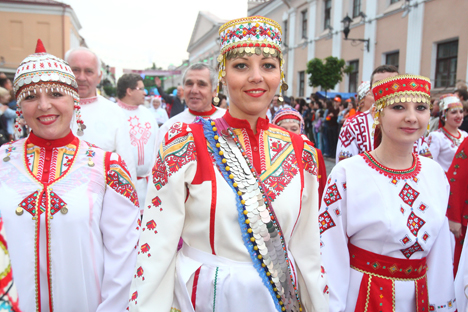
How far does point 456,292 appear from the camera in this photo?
7.80ft

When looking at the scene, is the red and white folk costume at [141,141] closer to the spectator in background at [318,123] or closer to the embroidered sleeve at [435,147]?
the embroidered sleeve at [435,147]

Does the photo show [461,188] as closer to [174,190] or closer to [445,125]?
[445,125]

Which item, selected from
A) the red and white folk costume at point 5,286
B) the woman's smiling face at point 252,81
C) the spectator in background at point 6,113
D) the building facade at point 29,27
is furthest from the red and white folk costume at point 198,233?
the building facade at point 29,27

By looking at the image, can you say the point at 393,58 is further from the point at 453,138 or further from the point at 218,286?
the point at 218,286

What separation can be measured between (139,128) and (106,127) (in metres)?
1.58

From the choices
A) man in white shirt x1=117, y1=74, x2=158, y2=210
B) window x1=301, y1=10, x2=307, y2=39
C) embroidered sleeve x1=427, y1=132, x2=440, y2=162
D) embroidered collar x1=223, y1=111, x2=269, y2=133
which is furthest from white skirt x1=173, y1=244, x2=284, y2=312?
window x1=301, y1=10, x2=307, y2=39

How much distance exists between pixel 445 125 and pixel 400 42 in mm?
11356

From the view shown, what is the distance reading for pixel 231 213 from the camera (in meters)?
1.66

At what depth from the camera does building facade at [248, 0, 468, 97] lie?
12719 mm

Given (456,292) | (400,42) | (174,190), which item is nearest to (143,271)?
(174,190)

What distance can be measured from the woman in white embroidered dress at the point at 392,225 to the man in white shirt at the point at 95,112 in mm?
2128

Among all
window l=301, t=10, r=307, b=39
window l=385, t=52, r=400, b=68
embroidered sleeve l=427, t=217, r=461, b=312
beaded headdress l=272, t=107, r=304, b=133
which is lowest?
embroidered sleeve l=427, t=217, r=461, b=312

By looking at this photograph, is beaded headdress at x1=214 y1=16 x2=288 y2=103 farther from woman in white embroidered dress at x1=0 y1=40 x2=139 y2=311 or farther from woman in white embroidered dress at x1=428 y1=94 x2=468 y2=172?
woman in white embroidered dress at x1=428 y1=94 x2=468 y2=172

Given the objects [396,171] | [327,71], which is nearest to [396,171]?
[396,171]
